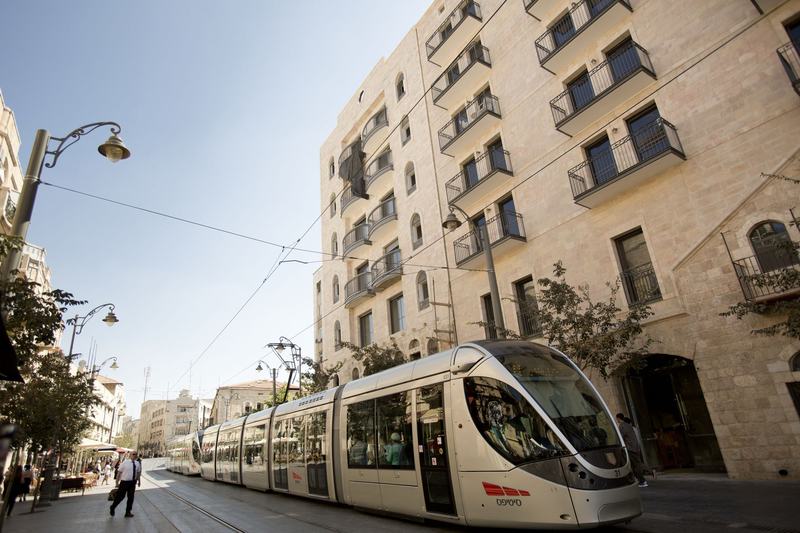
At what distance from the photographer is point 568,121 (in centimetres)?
1537

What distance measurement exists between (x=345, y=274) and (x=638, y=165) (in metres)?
19.2

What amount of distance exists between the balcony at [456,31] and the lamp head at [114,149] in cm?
1661

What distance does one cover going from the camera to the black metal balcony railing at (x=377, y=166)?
26672 mm

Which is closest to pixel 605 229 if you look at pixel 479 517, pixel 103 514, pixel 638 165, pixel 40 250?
pixel 638 165

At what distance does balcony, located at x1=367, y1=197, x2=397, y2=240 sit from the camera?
2503 centimetres

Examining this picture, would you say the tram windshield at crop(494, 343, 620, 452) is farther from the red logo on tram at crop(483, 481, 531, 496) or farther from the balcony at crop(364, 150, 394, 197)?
the balcony at crop(364, 150, 394, 197)

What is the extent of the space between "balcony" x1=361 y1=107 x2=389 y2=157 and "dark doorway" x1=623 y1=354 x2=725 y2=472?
18.5 meters

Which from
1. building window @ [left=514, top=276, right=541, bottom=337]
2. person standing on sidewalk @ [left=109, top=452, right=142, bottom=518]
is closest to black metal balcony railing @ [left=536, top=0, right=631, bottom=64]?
building window @ [left=514, top=276, right=541, bottom=337]

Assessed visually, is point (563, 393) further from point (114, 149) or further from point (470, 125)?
point (470, 125)

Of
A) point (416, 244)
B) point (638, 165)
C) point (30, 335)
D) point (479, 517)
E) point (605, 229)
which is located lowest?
point (479, 517)

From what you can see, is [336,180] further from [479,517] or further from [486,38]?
[479,517]

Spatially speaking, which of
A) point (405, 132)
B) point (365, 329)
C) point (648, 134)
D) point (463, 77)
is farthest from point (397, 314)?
point (648, 134)

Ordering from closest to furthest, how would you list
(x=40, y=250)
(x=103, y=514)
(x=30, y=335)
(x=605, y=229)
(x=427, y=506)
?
(x=427, y=506)
(x=30, y=335)
(x=103, y=514)
(x=605, y=229)
(x=40, y=250)

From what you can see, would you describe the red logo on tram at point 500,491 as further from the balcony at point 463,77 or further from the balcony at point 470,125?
the balcony at point 463,77
